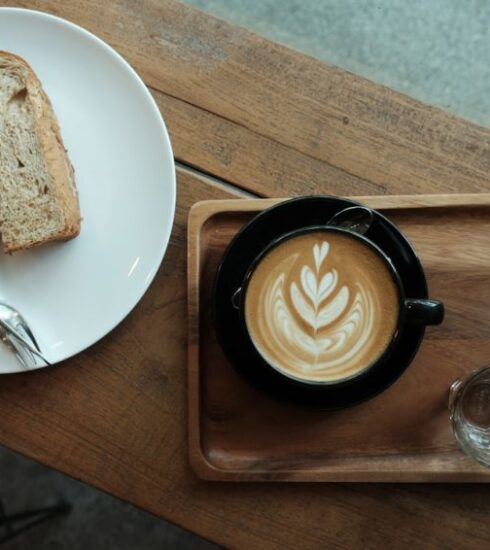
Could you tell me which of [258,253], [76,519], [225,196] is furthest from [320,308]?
[76,519]

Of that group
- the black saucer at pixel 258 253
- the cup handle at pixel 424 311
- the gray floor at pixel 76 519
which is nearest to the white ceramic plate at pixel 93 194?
the black saucer at pixel 258 253

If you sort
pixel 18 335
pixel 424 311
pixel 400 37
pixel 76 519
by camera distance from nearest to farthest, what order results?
pixel 424 311 < pixel 18 335 < pixel 400 37 < pixel 76 519

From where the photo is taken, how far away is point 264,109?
3.19 ft

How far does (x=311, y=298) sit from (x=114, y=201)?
33 cm

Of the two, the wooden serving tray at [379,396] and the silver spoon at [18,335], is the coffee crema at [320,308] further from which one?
Answer: the silver spoon at [18,335]

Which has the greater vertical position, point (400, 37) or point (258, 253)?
point (400, 37)

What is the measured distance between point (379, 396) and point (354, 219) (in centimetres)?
27

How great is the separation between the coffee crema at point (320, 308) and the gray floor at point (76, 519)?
0.85 meters

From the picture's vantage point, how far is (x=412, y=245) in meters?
0.93

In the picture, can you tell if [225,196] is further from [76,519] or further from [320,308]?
[76,519]

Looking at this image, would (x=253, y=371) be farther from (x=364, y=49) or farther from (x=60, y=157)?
(x=364, y=49)

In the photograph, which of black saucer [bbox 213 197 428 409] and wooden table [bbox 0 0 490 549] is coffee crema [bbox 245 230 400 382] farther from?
wooden table [bbox 0 0 490 549]

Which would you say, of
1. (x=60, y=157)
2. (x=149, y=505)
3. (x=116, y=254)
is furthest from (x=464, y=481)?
(x=60, y=157)

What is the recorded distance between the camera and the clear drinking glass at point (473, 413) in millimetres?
908
